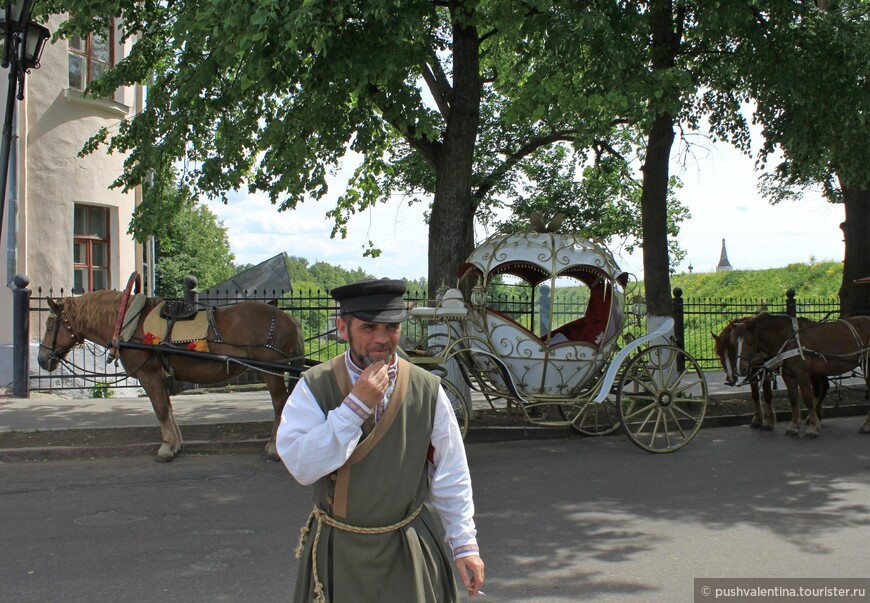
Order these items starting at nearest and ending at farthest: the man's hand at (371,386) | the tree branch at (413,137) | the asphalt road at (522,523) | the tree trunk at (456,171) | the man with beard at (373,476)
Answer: the man's hand at (371,386)
the man with beard at (373,476)
the asphalt road at (522,523)
the tree branch at (413,137)
the tree trunk at (456,171)

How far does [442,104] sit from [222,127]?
346 centimetres

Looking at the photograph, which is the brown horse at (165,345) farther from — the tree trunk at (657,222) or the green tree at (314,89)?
the tree trunk at (657,222)

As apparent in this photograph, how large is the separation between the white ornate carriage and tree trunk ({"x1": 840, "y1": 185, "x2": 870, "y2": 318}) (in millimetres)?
8407

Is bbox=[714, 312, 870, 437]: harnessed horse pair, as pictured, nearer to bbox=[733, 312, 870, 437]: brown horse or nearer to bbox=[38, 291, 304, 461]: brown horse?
bbox=[733, 312, 870, 437]: brown horse

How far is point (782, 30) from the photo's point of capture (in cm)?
1053

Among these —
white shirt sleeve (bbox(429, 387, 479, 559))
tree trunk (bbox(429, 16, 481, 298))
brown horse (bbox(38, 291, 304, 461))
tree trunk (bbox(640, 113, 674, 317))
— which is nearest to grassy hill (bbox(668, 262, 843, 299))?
tree trunk (bbox(640, 113, 674, 317))

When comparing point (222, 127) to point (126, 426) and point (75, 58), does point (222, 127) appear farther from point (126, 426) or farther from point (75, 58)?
point (75, 58)

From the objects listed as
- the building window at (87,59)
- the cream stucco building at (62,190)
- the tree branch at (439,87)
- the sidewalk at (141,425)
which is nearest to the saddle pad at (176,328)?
the sidewalk at (141,425)

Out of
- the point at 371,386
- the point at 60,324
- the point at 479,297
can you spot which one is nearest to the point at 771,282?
the point at 479,297

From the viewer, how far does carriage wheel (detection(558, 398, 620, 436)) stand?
8.85 m

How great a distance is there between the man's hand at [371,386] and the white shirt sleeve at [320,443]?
58 millimetres

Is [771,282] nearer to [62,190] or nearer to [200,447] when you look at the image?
[62,190]

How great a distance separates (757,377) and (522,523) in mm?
5264

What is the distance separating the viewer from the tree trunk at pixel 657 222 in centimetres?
1192
